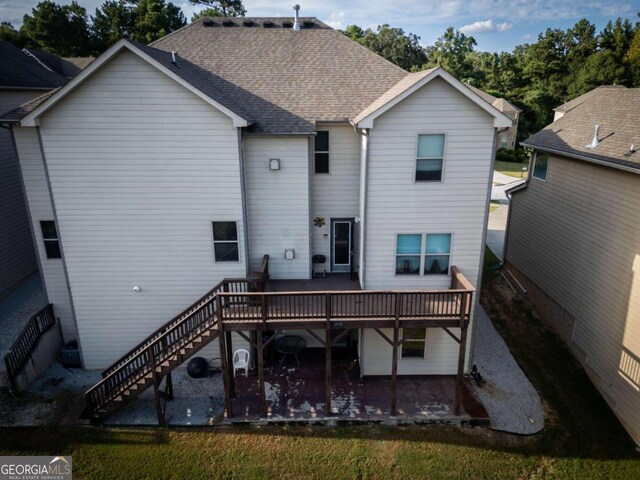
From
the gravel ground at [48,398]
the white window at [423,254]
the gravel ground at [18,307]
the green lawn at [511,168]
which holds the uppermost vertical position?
the white window at [423,254]

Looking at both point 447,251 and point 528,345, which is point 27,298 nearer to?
point 447,251

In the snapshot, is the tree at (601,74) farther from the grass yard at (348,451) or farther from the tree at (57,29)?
the tree at (57,29)

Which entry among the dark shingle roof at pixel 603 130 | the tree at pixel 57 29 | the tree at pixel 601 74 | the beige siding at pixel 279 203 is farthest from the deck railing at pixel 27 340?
the tree at pixel 601 74

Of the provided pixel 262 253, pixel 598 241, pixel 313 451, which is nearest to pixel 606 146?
pixel 598 241

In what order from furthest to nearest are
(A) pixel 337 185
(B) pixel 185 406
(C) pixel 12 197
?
(C) pixel 12 197 < (A) pixel 337 185 < (B) pixel 185 406

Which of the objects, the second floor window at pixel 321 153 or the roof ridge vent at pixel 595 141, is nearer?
the second floor window at pixel 321 153

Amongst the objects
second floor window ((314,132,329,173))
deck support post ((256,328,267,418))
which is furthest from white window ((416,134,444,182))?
deck support post ((256,328,267,418))

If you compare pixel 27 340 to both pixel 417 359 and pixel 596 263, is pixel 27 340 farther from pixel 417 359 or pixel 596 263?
pixel 596 263

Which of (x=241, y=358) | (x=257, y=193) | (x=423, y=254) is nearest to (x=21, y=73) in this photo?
(x=257, y=193)
